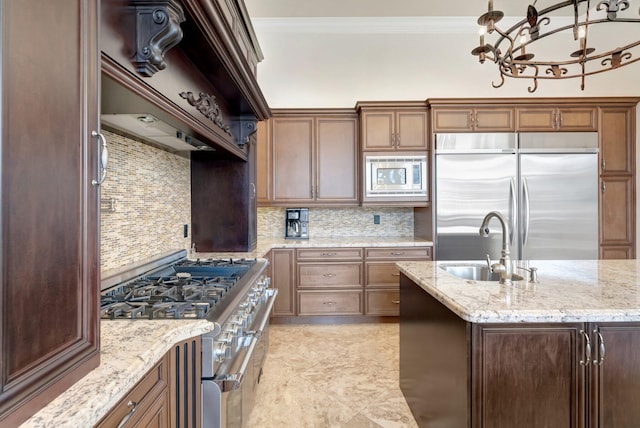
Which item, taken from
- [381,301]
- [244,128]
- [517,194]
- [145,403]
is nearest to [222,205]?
[244,128]

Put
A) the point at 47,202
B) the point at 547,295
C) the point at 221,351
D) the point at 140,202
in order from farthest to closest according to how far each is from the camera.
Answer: the point at 140,202, the point at 547,295, the point at 221,351, the point at 47,202

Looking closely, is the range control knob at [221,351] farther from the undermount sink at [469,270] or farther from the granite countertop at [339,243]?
the granite countertop at [339,243]

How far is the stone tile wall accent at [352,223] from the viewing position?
420 cm

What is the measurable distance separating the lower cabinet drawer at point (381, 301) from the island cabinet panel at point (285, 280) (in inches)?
32.1

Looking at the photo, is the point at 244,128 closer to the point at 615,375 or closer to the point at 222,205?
the point at 222,205

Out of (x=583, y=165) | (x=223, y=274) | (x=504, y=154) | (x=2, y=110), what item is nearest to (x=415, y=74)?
(x=504, y=154)

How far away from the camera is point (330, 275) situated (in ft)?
12.0

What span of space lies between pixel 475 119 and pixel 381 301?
7.22ft

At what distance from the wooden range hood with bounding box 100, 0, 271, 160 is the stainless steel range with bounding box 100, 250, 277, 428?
784 mm

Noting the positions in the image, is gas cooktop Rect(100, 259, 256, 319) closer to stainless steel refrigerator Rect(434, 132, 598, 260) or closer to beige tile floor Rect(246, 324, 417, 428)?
beige tile floor Rect(246, 324, 417, 428)

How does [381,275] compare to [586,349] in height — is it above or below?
below

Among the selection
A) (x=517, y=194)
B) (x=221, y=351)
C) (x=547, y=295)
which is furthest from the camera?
(x=517, y=194)

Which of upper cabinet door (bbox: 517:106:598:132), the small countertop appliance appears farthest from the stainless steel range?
upper cabinet door (bbox: 517:106:598:132)

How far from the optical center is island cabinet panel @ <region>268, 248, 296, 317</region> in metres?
3.64
